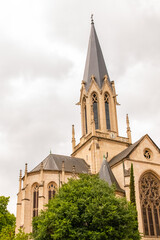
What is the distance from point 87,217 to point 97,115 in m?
28.7

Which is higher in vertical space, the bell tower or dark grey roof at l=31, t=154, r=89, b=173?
the bell tower

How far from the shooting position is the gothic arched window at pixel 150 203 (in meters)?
39.4

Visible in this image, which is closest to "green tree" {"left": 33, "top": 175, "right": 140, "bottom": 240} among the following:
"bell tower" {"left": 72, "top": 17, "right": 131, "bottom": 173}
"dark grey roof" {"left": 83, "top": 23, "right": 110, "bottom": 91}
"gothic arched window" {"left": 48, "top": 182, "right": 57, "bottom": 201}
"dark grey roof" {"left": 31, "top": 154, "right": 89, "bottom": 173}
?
"gothic arched window" {"left": 48, "top": 182, "right": 57, "bottom": 201}

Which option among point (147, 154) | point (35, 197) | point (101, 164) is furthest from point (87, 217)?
point (147, 154)

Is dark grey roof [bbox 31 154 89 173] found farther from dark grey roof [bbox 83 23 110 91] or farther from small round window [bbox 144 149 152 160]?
dark grey roof [bbox 83 23 110 91]

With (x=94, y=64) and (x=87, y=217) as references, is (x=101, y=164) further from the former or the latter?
(x=94, y=64)

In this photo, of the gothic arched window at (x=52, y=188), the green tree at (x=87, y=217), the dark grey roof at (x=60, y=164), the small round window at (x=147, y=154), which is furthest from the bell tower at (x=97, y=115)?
the green tree at (x=87, y=217)

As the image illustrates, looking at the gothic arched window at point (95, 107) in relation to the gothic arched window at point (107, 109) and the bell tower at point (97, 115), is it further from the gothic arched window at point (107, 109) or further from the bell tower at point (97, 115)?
the gothic arched window at point (107, 109)

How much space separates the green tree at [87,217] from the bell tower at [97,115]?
704 inches

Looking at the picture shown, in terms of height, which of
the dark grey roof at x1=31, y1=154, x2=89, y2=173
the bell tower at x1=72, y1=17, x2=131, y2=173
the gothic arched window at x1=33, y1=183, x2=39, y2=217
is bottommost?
the gothic arched window at x1=33, y1=183, x2=39, y2=217

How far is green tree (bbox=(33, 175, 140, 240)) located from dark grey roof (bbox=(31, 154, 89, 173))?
48.9 ft

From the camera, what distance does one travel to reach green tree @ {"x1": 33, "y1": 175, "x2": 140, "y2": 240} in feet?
85.8

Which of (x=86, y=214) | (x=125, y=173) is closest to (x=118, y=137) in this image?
(x=125, y=173)

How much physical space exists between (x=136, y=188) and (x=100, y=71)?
25846mm
